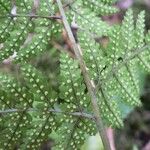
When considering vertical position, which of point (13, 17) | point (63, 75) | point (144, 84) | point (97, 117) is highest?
A: point (144, 84)

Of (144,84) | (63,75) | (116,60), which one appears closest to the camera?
(63,75)

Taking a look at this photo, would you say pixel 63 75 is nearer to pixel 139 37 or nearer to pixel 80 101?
pixel 80 101

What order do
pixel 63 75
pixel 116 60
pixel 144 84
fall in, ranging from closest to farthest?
1. pixel 63 75
2. pixel 116 60
3. pixel 144 84

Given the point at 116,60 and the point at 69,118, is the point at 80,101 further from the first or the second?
the point at 116,60

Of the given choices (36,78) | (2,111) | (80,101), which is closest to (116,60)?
(80,101)

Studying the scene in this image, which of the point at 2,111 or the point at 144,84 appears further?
the point at 144,84

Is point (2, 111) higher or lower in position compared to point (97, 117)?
higher

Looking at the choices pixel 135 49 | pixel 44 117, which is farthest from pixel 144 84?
pixel 44 117
